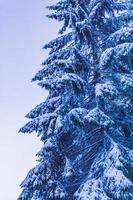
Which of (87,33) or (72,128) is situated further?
(87,33)

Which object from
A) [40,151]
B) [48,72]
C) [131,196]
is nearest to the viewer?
[131,196]

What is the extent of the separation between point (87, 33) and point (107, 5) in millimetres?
1597

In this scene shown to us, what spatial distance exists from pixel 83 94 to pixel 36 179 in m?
3.49

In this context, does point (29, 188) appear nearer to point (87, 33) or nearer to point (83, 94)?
point (83, 94)

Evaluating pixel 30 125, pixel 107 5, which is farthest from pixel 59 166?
pixel 107 5

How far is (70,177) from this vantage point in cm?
1430

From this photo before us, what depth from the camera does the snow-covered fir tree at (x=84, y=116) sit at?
511 inches

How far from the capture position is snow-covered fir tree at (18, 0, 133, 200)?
13.0 metres

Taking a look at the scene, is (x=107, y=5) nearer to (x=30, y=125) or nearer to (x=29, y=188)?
(x=30, y=125)

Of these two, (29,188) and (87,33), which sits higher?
(87,33)

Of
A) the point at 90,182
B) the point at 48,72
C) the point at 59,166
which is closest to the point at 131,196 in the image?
the point at 90,182

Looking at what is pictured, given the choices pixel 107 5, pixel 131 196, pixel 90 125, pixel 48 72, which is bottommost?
pixel 131 196

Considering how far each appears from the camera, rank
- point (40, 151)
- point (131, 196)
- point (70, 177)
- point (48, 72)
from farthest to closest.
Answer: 1. point (48, 72)
2. point (70, 177)
3. point (40, 151)
4. point (131, 196)

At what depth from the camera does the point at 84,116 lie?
507 inches
